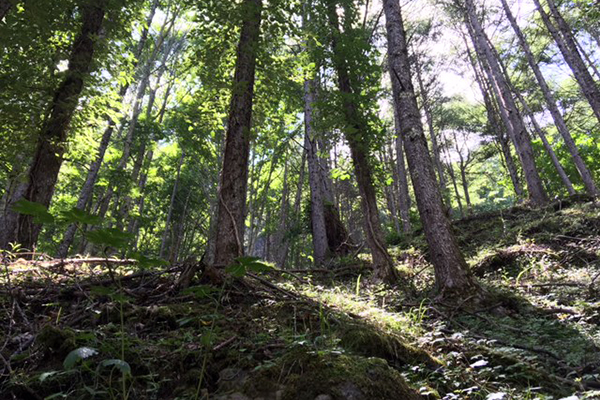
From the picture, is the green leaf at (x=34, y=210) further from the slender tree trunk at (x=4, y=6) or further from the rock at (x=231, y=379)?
the slender tree trunk at (x=4, y=6)

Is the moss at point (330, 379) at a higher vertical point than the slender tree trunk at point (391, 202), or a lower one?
lower

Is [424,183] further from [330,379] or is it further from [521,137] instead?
[521,137]

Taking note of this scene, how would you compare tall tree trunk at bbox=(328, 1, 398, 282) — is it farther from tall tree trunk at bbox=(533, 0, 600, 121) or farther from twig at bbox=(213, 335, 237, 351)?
tall tree trunk at bbox=(533, 0, 600, 121)

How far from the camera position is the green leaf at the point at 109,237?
5.26 ft

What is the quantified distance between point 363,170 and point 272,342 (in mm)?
5110

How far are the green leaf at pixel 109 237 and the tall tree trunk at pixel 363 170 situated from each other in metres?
5.35

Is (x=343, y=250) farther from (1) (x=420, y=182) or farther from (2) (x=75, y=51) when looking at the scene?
(2) (x=75, y=51)

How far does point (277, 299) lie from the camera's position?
138 inches

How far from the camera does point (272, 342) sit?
8.00 ft

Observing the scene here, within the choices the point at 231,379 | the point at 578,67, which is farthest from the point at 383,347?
the point at 578,67

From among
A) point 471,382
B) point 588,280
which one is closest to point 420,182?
point 588,280

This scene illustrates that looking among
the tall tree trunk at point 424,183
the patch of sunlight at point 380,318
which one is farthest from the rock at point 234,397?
the tall tree trunk at point 424,183

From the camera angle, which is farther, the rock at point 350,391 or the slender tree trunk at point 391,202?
the slender tree trunk at point 391,202

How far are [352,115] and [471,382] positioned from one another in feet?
19.0
